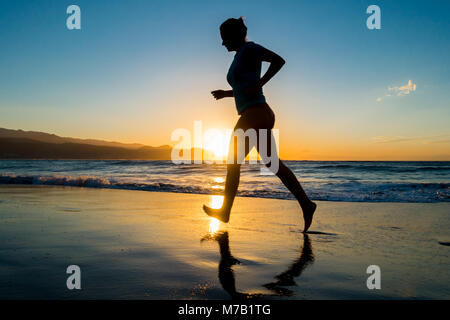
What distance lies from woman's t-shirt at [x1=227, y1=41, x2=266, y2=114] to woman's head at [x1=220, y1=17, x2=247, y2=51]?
5.2 inches

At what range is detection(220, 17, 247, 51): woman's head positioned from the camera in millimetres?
3166

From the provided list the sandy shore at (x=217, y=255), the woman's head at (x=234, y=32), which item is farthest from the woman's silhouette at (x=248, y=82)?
the sandy shore at (x=217, y=255)

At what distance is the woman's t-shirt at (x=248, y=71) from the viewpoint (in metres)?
3.04

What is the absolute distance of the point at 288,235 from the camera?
3.26 meters

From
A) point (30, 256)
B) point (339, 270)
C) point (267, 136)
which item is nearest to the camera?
point (339, 270)

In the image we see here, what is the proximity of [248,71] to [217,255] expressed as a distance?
1693 millimetres

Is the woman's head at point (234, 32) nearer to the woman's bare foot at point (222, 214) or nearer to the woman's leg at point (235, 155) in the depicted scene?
the woman's leg at point (235, 155)

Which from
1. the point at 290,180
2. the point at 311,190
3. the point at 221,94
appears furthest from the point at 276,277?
the point at 311,190

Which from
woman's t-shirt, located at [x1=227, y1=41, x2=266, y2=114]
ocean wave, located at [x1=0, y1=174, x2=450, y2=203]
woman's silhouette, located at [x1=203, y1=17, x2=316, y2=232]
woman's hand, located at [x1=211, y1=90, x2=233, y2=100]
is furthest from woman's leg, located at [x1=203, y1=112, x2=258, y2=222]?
ocean wave, located at [x1=0, y1=174, x2=450, y2=203]

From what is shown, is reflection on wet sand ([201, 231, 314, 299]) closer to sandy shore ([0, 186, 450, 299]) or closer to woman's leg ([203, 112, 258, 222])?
sandy shore ([0, 186, 450, 299])

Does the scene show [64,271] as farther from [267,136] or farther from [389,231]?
[389,231]

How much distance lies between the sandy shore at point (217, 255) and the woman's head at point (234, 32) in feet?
6.25
